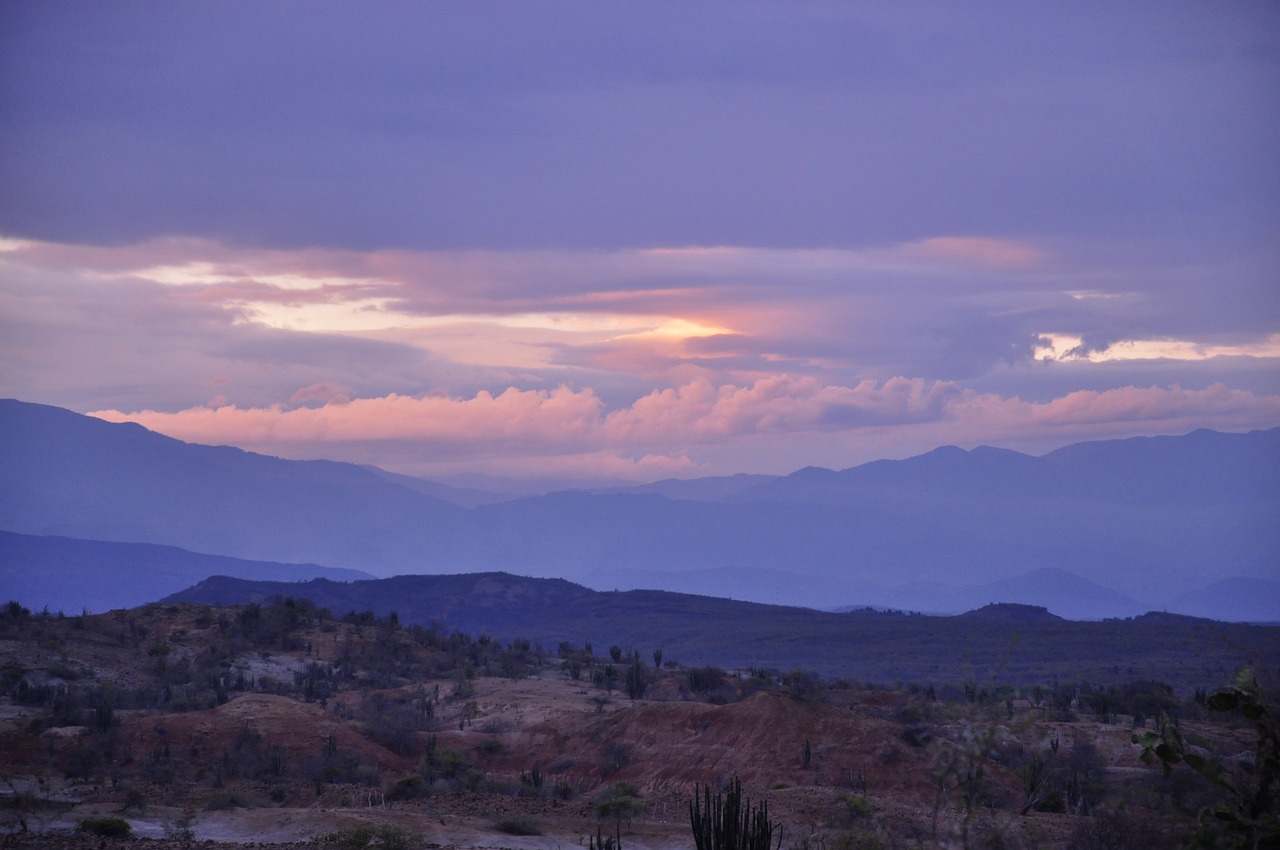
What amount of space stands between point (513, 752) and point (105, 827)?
17.5 m

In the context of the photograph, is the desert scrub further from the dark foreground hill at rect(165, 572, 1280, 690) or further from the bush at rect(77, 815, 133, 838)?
the dark foreground hill at rect(165, 572, 1280, 690)

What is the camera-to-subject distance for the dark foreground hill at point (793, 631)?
74.6 m

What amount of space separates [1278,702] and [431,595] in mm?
129088

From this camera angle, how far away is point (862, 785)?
32750mm

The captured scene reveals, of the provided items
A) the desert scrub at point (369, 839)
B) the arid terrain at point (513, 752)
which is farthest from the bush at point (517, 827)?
Answer: the desert scrub at point (369, 839)

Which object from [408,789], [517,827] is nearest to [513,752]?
[408,789]

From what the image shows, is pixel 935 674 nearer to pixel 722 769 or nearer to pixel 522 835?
pixel 722 769

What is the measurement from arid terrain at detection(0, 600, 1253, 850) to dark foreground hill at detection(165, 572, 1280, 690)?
412 inches

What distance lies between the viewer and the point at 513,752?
129ft

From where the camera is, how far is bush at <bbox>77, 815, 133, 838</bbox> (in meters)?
23.0

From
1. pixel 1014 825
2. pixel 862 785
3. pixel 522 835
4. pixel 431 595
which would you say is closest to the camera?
pixel 1014 825

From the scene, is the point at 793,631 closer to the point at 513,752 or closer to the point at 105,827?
the point at 513,752

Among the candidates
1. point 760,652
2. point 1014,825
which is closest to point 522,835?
point 1014,825

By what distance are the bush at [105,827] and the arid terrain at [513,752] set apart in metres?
0.05
